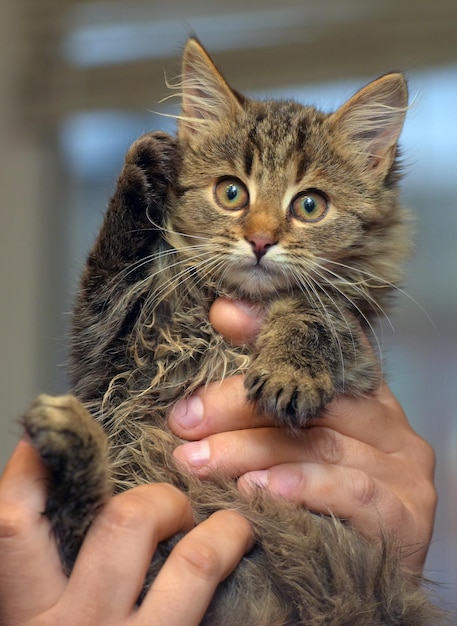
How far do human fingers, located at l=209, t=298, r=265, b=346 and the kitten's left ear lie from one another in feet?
1.38

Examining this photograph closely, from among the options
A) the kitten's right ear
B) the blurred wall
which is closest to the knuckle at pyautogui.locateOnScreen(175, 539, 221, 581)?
the kitten's right ear

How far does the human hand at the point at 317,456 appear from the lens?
1.35m

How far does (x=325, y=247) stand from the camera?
4.73ft

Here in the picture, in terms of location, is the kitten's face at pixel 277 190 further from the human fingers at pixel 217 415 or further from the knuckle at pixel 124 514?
the knuckle at pixel 124 514

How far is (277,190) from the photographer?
1.44 metres

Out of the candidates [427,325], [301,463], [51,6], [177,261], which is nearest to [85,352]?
[177,261]

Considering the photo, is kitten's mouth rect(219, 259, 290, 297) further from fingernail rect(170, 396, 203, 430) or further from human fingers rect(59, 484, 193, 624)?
human fingers rect(59, 484, 193, 624)

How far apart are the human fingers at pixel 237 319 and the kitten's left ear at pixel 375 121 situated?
419 mm

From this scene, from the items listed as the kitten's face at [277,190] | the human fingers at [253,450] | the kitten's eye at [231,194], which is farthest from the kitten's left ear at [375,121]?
the human fingers at [253,450]

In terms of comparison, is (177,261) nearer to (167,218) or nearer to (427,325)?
(167,218)

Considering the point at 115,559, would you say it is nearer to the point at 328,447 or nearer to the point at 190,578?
the point at 190,578

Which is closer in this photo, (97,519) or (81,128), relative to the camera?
(97,519)

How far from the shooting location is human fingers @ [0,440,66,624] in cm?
109

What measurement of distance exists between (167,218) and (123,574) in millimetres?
736
